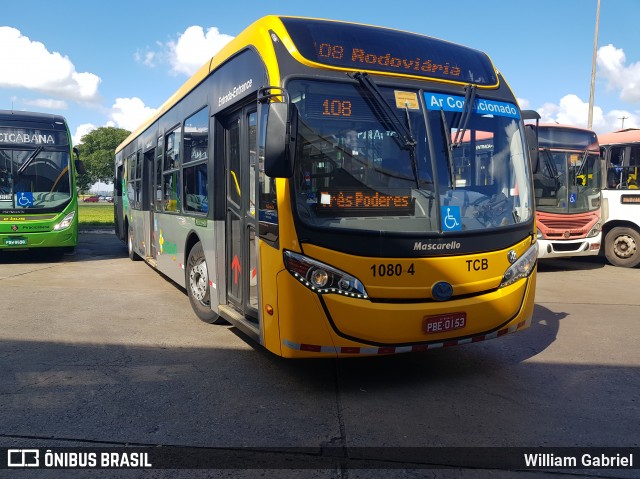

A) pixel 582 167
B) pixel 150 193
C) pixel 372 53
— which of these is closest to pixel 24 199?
pixel 150 193

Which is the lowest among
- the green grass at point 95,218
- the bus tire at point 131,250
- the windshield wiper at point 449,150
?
the green grass at point 95,218

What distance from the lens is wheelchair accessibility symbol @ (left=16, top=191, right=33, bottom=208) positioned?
470 inches

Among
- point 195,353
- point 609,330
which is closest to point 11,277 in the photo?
point 195,353

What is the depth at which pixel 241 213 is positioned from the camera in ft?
17.4

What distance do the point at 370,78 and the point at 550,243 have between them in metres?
8.55

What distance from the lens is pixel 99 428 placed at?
3.79 m

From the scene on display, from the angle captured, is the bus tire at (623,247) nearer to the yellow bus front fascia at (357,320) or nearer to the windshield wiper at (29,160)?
the yellow bus front fascia at (357,320)

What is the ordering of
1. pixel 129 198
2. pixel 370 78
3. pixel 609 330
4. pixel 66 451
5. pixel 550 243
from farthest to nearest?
pixel 129 198 < pixel 550 243 < pixel 609 330 < pixel 370 78 < pixel 66 451

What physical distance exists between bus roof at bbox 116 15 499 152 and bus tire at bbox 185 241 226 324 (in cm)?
253

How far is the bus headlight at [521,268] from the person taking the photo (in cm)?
470

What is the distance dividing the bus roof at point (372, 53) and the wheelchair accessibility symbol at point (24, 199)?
869 cm

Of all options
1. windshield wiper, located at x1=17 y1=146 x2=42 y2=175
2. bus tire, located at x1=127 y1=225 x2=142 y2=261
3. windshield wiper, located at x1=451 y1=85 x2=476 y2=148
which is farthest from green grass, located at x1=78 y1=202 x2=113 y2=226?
windshield wiper, located at x1=451 y1=85 x2=476 y2=148

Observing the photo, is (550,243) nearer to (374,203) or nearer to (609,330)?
(609,330)

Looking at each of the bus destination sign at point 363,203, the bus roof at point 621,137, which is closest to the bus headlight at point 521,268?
the bus destination sign at point 363,203
